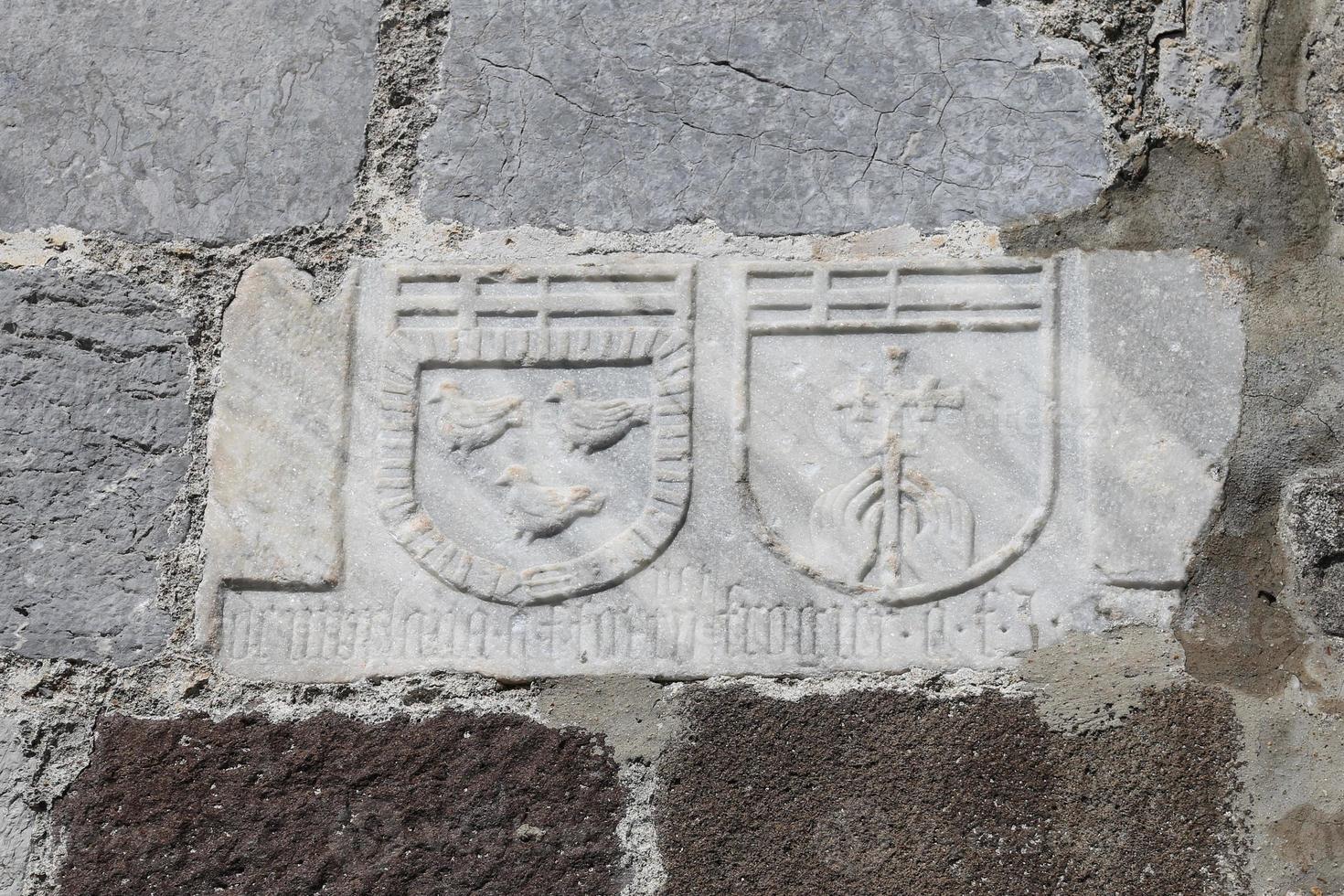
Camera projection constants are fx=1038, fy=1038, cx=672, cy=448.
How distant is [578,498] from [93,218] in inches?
30.0

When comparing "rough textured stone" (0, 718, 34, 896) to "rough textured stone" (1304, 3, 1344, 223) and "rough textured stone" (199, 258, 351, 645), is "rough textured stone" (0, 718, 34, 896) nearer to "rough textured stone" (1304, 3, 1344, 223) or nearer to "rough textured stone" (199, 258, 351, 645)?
"rough textured stone" (199, 258, 351, 645)

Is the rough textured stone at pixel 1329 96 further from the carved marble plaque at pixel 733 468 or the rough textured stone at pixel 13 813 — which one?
the rough textured stone at pixel 13 813

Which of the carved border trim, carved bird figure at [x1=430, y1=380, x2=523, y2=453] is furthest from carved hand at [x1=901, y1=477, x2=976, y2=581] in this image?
carved bird figure at [x1=430, y1=380, x2=523, y2=453]

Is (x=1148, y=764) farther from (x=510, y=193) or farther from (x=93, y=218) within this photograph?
(x=93, y=218)

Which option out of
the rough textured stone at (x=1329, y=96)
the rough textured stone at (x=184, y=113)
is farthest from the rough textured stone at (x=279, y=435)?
the rough textured stone at (x=1329, y=96)

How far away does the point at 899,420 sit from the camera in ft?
4.25

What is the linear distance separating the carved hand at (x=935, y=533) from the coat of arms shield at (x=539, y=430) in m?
0.29

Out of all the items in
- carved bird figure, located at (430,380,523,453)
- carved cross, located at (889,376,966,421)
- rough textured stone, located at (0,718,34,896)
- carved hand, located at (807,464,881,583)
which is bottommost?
rough textured stone, located at (0,718,34,896)

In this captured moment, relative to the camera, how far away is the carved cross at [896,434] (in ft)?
4.23

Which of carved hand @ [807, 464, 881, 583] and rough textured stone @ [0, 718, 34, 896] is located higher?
carved hand @ [807, 464, 881, 583]

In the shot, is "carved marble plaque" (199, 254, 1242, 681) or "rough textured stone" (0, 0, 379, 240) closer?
"carved marble plaque" (199, 254, 1242, 681)

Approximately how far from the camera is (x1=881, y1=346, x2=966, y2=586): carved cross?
1288mm

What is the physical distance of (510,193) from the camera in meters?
1.37

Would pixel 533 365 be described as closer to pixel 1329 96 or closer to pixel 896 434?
pixel 896 434
